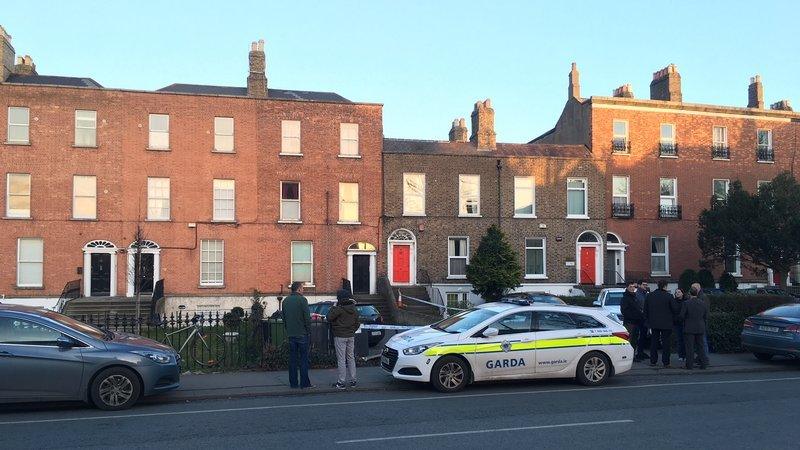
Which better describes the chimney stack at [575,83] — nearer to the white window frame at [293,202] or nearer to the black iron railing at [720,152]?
the black iron railing at [720,152]

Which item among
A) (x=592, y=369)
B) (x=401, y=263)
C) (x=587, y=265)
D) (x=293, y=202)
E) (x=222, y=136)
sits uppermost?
(x=222, y=136)

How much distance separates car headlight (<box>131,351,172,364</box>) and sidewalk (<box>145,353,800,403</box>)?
810mm

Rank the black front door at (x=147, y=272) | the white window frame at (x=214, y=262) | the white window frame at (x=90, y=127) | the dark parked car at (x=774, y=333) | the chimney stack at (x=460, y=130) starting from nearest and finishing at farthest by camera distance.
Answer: the dark parked car at (x=774, y=333) < the white window frame at (x=90, y=127) < the black front door at (x=147, y=272) < the white window frame at (x=214, y=262) < the chimney stack at (x=460, y=130)

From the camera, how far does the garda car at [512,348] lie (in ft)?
38.9

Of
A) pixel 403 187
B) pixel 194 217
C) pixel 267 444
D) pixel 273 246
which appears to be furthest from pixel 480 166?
pixel 267 444

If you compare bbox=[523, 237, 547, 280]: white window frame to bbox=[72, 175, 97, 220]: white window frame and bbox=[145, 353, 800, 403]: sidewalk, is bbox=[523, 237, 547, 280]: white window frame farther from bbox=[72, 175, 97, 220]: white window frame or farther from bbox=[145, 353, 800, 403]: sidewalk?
bbox=[72, 175, 97, 220]: white window frame

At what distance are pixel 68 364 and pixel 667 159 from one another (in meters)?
30.4

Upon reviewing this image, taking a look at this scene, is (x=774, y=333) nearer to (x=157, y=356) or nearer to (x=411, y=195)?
(x=157, y=356)

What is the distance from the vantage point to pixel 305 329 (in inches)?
481

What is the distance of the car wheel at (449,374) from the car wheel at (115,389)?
4.73 metres

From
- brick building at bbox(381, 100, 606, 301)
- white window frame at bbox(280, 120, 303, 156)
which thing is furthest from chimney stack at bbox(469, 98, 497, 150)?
white window frame at bbox(280, 120, 303, 156)

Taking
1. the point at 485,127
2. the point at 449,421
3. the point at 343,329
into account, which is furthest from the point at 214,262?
the point at 449,421

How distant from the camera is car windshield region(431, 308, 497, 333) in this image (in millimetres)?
12367

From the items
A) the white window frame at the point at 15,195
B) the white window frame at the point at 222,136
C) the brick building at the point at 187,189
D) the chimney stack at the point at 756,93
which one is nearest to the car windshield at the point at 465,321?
the brick building at the point at 187,189
